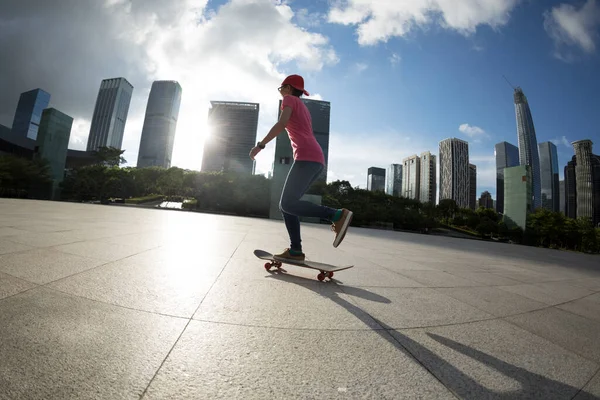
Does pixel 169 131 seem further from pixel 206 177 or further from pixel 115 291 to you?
pixel 115 291

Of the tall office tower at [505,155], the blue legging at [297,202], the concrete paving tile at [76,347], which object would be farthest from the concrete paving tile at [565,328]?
the tall office tower at [505,155]

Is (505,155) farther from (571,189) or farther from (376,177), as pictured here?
(376,177)

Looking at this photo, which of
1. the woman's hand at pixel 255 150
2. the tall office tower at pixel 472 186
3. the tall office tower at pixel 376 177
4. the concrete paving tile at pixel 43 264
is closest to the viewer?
the concrete paving tile at pixel 43 264

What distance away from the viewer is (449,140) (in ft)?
404

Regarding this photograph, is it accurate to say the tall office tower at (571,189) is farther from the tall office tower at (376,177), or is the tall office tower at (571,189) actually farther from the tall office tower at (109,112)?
the tall office tower at (109,112)

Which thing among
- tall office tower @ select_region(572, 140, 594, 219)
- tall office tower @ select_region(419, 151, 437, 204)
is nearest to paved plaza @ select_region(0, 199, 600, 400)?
tall office tower @ select_region(419, 151, 437, 204)

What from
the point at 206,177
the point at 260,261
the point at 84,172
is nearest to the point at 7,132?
the point at 84,172

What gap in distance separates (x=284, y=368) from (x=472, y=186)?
156 metres

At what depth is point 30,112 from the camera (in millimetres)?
127000

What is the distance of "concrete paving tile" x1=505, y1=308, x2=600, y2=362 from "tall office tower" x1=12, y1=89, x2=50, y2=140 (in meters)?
181

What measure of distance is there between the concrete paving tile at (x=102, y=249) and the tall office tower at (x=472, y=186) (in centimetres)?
14907

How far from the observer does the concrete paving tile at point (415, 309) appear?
5.30 ft

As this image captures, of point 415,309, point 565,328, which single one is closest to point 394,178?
point 565,328

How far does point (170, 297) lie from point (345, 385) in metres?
1.23
